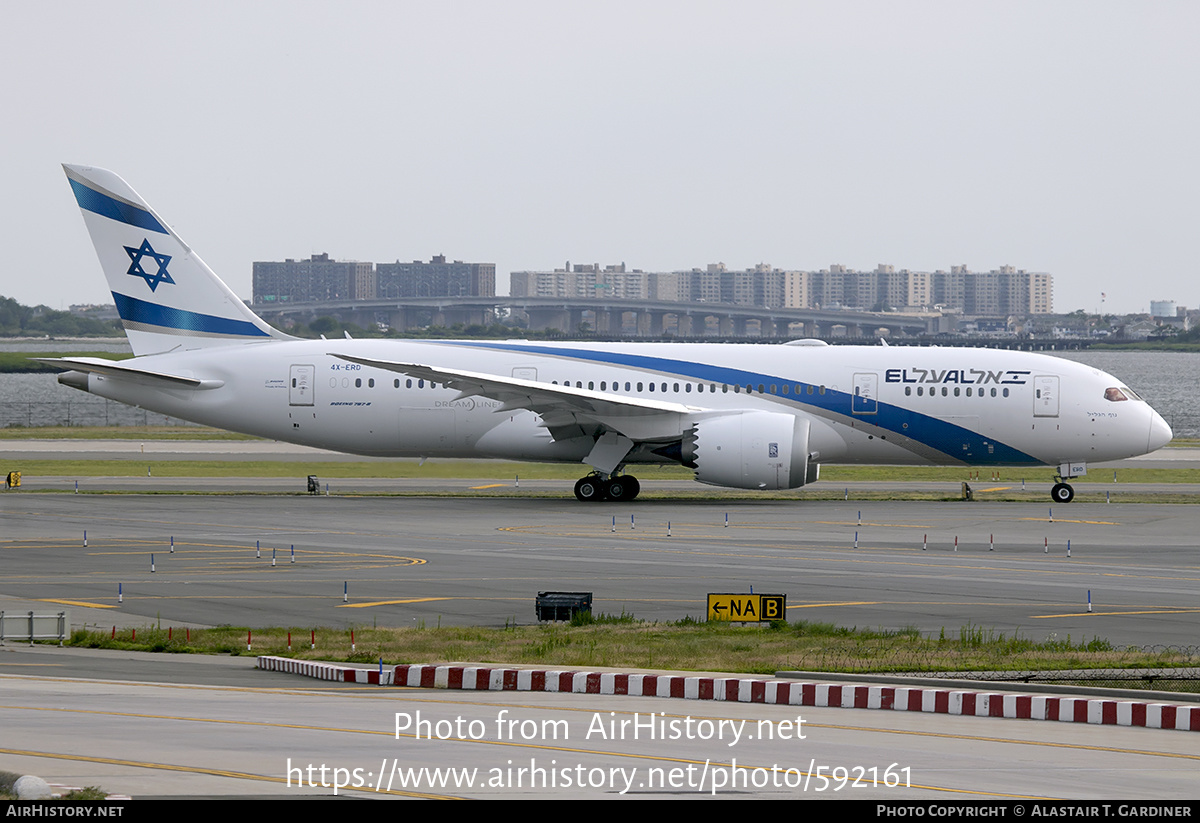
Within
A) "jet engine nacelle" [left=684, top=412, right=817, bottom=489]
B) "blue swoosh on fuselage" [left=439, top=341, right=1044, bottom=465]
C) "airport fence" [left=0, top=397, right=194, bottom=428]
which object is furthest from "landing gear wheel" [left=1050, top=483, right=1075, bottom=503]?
"airport fence" [left=0, top=397, right=194, bottom=428]

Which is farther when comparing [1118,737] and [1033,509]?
[1033,509]

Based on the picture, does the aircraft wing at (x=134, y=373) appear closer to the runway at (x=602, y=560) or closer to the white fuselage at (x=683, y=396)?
the white fuselage at (x=683, y=396)

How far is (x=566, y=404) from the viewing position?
42750 mm

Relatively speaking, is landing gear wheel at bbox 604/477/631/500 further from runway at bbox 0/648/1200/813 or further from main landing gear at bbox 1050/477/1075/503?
runway at bbox 0/648/1200/813

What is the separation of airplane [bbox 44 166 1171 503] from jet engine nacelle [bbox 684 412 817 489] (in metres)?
0.05

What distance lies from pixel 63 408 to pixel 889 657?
122m

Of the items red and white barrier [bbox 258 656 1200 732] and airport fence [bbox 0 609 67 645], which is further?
airport fence [bbox 0 609 67 645]

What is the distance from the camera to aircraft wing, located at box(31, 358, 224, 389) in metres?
44.5

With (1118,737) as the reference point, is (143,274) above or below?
above

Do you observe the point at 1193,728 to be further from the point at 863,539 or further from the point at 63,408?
the point at 63,408

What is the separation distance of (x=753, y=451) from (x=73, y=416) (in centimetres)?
9415

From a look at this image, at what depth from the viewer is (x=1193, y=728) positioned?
15.5 m

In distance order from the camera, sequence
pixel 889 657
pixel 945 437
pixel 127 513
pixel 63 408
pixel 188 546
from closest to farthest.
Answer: pixel 889 657 < pixel 188 546 < pixel 127 513 < pixel 945 437 < pixel 63 408
